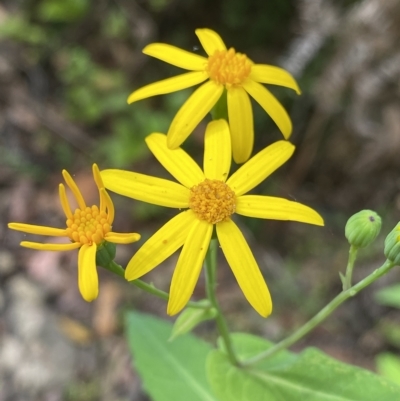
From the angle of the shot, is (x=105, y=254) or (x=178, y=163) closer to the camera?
(x=105, y=254)

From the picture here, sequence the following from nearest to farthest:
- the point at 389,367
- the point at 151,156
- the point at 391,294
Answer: the point at 389,367 → the point at 391,294 → the point at 151,156

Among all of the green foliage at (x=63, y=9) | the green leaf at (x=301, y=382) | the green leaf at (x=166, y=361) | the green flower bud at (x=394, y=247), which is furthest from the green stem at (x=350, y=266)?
the green foliage at (x=63, y=9)

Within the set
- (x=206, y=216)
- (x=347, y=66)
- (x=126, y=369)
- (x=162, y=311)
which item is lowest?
(x=206, y=216)

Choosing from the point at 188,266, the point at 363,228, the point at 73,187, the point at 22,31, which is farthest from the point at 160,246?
the point at 22,31

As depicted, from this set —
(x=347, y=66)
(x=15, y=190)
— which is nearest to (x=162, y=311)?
(x=15, y=190)

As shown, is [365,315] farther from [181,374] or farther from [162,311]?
[181,374]

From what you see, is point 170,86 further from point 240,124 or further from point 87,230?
point 87,230

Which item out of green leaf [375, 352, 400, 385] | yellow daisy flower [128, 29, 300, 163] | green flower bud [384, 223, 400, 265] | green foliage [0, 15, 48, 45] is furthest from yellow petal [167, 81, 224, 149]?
green foliage [0, 15, 48, 45]
